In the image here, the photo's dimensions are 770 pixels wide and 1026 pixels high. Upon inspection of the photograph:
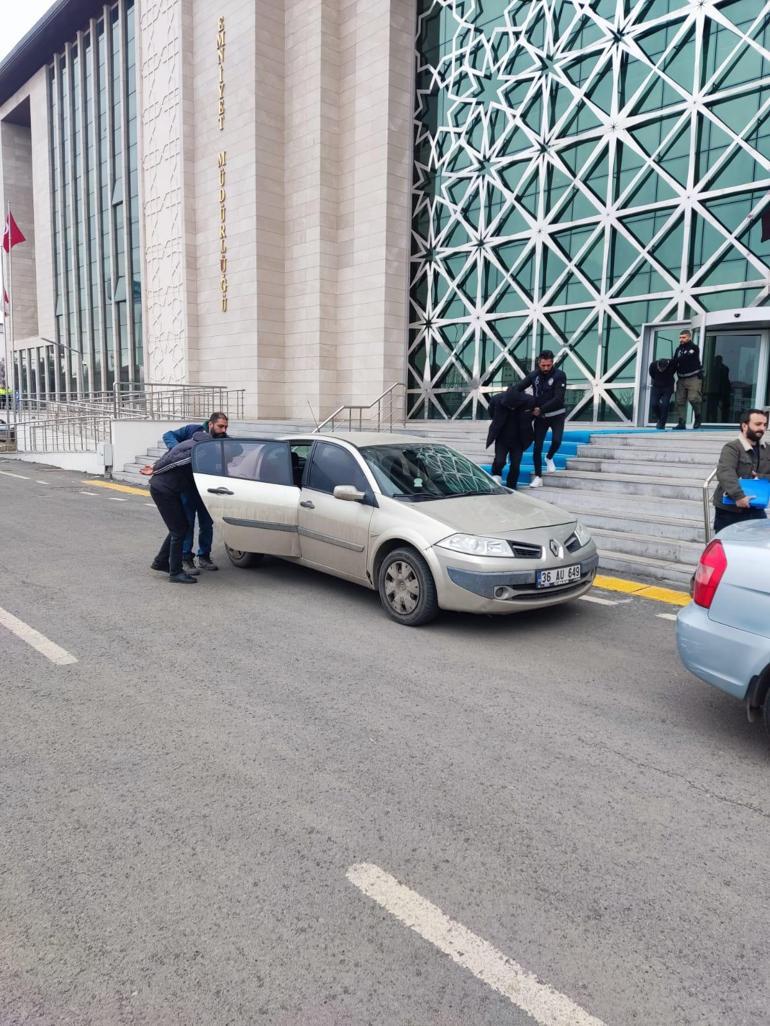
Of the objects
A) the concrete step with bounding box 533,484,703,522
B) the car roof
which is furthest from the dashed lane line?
the car roof

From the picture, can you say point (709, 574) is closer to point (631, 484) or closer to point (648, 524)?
point (648, 524)

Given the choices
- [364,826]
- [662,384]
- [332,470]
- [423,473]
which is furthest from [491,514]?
[662,384]

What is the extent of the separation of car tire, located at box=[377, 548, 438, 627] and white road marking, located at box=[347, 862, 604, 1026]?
305 cm

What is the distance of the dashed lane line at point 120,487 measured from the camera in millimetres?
15337

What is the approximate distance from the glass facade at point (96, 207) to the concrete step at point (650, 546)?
26513 mm

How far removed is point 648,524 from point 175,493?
18.6 ft

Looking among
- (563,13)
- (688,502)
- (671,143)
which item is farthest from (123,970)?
(563,13)

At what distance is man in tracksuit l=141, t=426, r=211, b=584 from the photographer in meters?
7.09

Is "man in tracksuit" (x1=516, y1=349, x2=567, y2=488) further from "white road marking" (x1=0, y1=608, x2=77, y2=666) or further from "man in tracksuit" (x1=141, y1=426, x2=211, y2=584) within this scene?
"white road marking" (x1=0, y1=608, x2=77, y2=666)

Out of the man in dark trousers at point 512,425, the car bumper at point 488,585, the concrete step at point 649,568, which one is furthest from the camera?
the man in dark trousers at point 512,425

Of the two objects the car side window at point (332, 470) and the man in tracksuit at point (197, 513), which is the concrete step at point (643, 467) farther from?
the man in tracksuit at point (197, 513)

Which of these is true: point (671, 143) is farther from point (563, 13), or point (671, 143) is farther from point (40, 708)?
point (40, 708)

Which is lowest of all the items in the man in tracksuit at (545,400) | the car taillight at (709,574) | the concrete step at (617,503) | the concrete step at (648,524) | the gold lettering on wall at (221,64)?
the concrete step at (648,524)

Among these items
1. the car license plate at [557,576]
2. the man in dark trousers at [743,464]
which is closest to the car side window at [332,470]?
the car license plate at [557,576]
